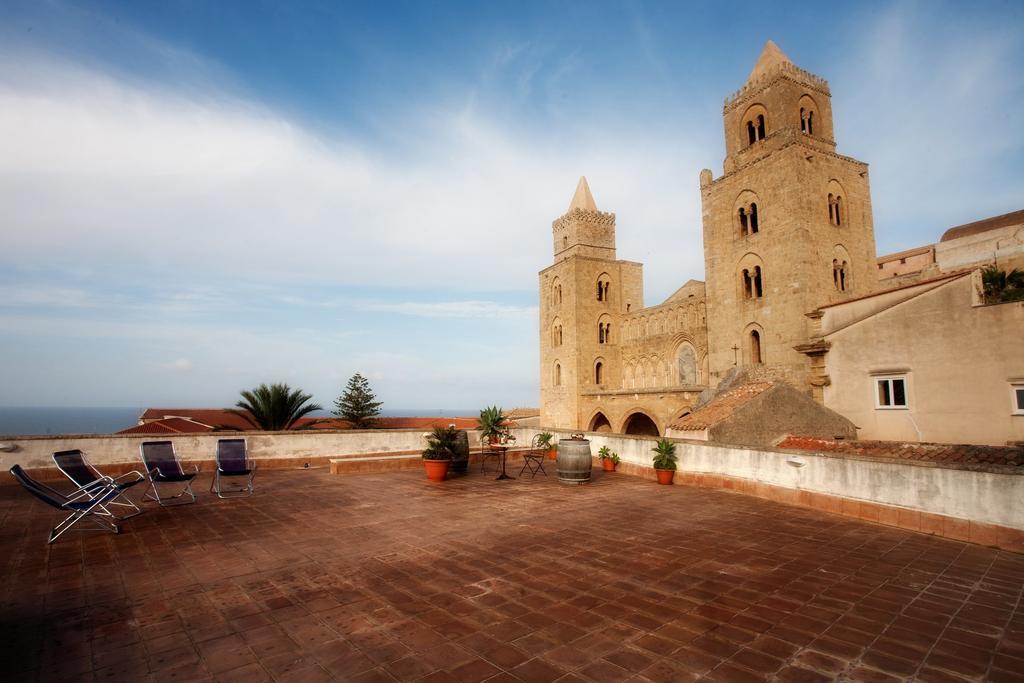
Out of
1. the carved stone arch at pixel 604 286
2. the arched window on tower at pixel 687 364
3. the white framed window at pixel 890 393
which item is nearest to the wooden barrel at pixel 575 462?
the white framed window at pixel 890 393

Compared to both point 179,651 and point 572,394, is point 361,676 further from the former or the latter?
point 572,394

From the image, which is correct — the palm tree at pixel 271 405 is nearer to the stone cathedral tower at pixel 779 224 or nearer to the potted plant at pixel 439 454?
the potted plant at pixel 439 454

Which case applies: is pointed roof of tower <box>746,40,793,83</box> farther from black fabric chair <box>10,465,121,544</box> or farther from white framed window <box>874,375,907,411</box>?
black fabric chair <box>10,465,121,544</box>

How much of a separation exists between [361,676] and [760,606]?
3.07 meters

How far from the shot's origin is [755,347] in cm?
2428

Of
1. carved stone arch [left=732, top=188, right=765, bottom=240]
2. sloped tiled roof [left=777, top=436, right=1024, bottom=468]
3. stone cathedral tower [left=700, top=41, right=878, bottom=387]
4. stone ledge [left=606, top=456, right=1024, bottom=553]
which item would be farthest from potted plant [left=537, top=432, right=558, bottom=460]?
carved stone arch [left=732, top=188, right=765, bottom=240]

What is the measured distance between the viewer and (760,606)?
158 inches

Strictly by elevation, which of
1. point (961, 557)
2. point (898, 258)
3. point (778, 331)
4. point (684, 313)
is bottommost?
point (961, 557)

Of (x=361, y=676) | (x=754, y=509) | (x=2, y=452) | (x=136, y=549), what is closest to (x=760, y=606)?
(x=361, y=676)

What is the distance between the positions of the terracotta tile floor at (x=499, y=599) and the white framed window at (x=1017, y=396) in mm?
9368

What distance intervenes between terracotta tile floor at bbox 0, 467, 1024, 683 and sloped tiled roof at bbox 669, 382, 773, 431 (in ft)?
16.9

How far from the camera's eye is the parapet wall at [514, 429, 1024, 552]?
594 cm

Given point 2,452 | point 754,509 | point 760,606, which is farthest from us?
point 2,452

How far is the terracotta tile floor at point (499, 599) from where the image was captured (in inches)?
122
